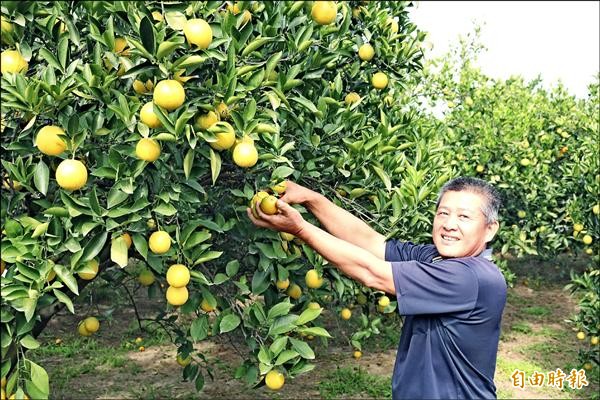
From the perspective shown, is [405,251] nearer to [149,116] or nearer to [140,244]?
[140,244]

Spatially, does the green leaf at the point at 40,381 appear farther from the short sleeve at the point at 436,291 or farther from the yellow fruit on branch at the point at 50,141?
the short sleeve at the point at 436,291

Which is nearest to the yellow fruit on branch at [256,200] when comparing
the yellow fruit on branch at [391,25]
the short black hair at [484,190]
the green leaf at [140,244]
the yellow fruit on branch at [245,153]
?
the yellow fruit on branch at [245,153]

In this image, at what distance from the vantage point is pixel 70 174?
2.13 m

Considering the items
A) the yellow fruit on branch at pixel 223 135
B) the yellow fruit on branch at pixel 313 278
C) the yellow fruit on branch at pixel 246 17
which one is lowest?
the yellow fruit on branch at pixel 313 278

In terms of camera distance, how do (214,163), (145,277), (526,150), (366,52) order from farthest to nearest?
(526,150) → (366,52) → (145,277) → (214,163)

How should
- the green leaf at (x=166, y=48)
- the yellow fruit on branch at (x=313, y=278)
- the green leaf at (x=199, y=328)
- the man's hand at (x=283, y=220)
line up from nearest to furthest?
the green leaf at (x=166, y=48) → the man's hand at (x=283, y=220) → the green leaf at (x=199, y=328) → the yellow fruit on branch at (x=313, y=278)

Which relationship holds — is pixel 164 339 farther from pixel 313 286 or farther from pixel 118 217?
pixel 118 217

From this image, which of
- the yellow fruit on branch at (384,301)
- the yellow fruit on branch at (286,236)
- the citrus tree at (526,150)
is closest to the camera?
the yellow fruit on branch at (286,236)

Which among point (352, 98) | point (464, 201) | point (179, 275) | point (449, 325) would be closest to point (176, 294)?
point (179, 275)

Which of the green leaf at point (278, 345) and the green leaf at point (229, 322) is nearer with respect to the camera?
the green leaf at point (278, 345)

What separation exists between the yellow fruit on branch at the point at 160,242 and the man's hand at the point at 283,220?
38 cm

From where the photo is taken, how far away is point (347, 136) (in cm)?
312

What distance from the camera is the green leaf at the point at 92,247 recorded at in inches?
86.0

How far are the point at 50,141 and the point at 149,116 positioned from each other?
346 millimetres
